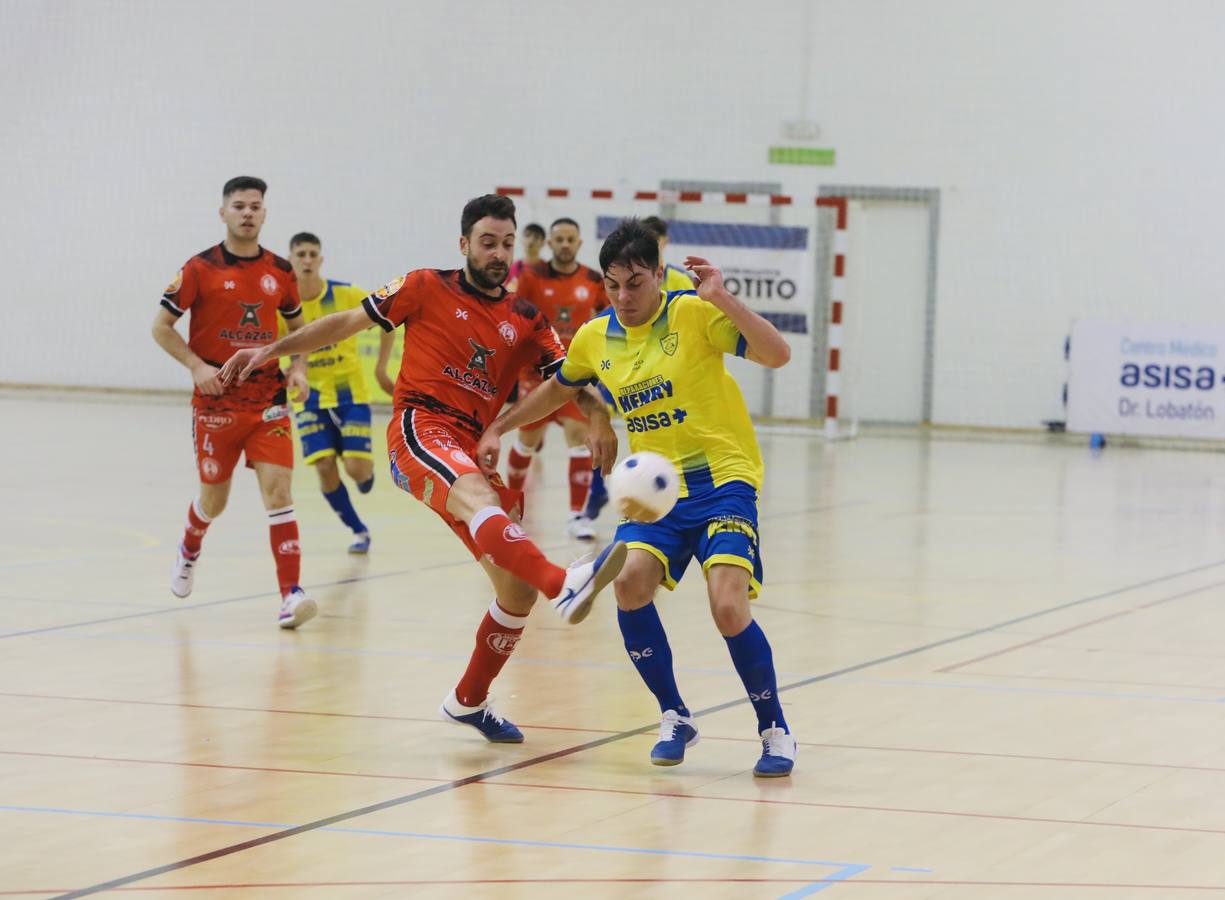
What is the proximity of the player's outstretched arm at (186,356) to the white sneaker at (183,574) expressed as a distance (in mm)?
954

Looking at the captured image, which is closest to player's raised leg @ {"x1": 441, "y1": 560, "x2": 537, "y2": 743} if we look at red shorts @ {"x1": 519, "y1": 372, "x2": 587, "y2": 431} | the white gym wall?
red shorts @ {"x1": 519, "y1": 372, "x2": 587, "y2": 431}

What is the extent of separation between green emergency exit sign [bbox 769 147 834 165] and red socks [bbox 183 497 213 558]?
16002 millimetres

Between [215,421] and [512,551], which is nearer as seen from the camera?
[512,551]

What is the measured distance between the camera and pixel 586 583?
505 cm

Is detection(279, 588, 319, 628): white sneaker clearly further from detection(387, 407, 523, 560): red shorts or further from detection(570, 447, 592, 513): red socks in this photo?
detection(570, 447, 592, 513): red socks

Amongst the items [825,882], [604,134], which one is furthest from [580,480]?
[604,134]

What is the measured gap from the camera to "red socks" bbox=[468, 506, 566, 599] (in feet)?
17.1

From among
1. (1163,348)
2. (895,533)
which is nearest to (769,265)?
(1163,348)

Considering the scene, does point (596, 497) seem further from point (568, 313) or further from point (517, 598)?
point (517, 598)

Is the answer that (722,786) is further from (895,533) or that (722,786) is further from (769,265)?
(769,265)

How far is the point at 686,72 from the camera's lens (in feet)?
76.9

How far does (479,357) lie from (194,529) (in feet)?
10.2

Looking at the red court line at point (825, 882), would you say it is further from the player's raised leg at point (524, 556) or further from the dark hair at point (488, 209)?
the dark hair at point (488, 209)

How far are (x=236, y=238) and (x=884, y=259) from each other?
1616 cm
